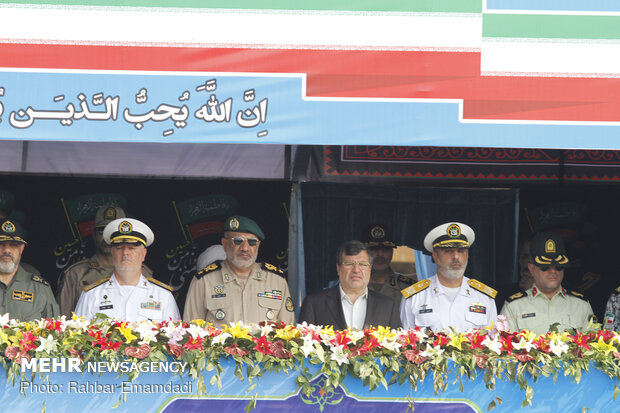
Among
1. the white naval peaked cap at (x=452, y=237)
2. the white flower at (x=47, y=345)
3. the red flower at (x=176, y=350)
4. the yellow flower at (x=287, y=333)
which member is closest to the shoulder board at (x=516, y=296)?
the white naval peaked cap at (x=452, y=237)

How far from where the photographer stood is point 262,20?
538 cm

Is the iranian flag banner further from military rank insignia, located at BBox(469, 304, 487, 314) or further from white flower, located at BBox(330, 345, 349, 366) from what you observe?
white flower, located at BBox(330, 345, 349, 366)

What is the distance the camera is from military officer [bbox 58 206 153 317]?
675 centimetres

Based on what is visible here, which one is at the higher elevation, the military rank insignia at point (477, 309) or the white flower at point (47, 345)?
the military rank insignia at point (477, 309)

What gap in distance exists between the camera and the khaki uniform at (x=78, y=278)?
6.71m

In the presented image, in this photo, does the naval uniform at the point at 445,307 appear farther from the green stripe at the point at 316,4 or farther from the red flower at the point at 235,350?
the green stripe at the point at 316,4

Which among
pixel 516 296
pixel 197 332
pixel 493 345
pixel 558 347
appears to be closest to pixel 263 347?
pixel 197 332

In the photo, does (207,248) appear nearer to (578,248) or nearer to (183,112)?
(183,112)

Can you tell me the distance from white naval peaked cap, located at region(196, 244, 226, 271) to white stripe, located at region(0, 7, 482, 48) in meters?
2.38

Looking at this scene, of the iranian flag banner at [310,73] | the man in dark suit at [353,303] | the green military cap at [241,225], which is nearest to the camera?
the iranian flag banner at [310,73]

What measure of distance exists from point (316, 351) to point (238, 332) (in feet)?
1.35

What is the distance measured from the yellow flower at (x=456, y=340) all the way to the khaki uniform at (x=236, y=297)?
4.47 ft

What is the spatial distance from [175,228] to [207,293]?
6.83 ft

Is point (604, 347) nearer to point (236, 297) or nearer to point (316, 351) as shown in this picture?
point (316, 351)
